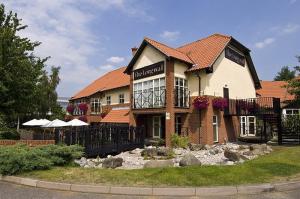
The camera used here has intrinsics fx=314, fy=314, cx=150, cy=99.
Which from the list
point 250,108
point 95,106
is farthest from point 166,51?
point 95,106

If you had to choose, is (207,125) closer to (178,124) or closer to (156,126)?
(178,124)

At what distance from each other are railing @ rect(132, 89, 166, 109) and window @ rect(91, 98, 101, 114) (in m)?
10.6

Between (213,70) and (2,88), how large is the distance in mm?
14221

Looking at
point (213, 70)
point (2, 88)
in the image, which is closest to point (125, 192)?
point (2, 88)

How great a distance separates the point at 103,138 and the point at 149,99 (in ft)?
21.7

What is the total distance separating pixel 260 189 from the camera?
8672 mm

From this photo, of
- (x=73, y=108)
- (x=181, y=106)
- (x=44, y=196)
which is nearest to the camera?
(x=44, y=196)

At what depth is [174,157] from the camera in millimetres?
16828

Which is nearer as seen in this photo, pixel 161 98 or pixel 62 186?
pixel 62 186

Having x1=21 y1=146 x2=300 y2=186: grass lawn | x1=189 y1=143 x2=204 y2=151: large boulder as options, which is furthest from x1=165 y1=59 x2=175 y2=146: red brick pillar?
x1=21 y1=146 x2=300 y2=186: grass lawn

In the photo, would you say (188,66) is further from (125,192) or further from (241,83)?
(125,192)

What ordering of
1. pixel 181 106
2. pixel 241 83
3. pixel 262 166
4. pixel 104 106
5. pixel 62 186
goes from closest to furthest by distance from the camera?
pixel 62 186 → pixel 262 166 → pixel 181 106 → pixel 241 83 → pixel 104 106

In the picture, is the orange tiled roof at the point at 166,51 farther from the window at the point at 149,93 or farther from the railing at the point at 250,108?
the railing at the point at 250,108

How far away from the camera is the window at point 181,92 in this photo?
73.9ft
